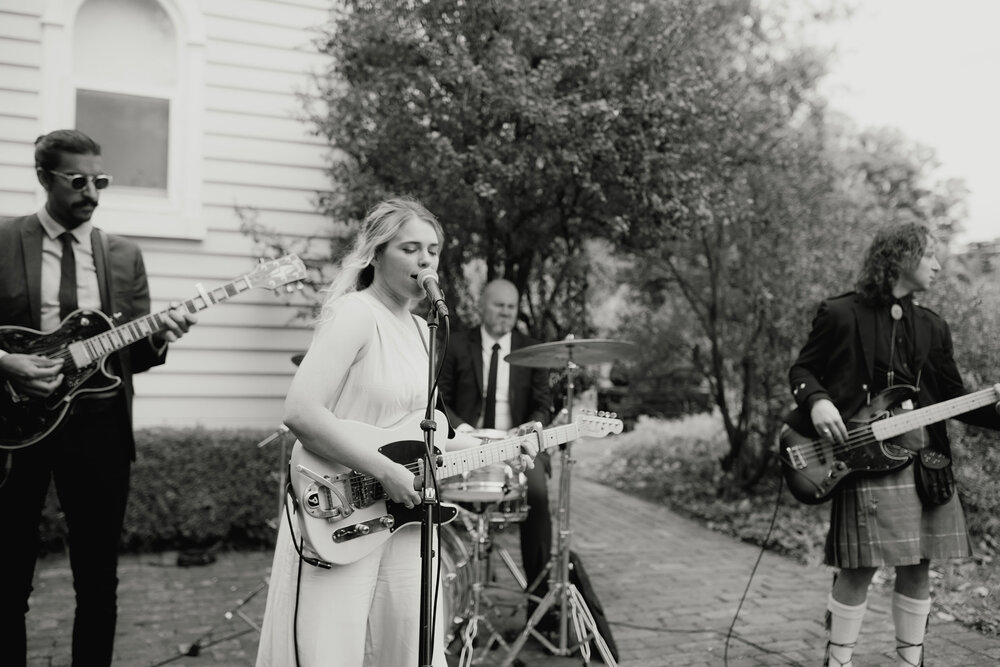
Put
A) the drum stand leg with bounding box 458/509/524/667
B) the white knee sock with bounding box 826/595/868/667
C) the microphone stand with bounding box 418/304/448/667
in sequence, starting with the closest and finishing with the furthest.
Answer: the microphone stand with bounding box 418/304/448/667, the white knee sock with bounding box 826/595/868/667, the drum stand leg with bounding box 458/509/524/667

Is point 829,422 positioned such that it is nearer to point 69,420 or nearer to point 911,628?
Result: point 911,628

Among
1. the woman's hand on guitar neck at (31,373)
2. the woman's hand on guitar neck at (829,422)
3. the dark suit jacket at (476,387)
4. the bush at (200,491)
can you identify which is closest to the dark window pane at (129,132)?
the bush at (200,491)

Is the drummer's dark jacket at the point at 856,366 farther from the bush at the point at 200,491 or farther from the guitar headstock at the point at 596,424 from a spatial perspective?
the bush at the point at 200,491

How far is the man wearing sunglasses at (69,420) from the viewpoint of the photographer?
317 cm

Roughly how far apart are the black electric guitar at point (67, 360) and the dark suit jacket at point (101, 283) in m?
0.07

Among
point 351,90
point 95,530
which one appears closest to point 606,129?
point 351,90

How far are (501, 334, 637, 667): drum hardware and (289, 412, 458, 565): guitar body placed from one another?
1.61 metres

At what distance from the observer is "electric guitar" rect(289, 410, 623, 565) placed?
92.8 inches

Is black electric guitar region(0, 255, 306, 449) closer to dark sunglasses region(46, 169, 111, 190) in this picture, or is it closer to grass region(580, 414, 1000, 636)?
dark sunglasses region(46, 169, 111, 190)

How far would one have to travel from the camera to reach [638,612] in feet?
16.5

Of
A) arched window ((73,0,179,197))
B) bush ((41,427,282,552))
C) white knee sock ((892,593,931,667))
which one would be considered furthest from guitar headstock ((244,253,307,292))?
arched window ((73,0,179,197))

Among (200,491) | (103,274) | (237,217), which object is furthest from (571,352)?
(237,217)

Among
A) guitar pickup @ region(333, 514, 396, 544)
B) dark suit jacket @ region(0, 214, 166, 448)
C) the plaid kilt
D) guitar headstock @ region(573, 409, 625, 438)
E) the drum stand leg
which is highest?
dark suit jacket @ region(0, 214, 166, 448)

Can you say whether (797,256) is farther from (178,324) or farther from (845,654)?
(178,324)
